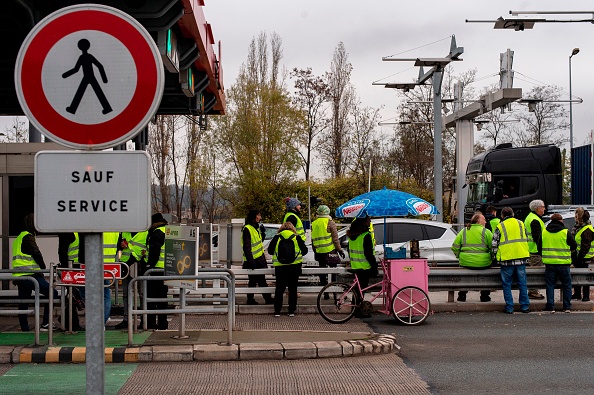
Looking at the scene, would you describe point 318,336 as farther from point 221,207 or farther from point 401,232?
point 221,207

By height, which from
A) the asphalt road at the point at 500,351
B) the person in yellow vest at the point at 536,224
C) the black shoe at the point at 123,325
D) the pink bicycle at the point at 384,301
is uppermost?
the person in yellow vest at the point at 536,224

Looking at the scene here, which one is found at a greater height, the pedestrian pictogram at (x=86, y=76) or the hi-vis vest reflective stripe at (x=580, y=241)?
the pedestrian pictogram at (x=86, y=76)

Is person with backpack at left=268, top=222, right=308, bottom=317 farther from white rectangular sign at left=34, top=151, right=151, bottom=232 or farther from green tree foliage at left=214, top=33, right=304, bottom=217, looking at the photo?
green tree foliage at left=214, top=33, right=304, bottom=217

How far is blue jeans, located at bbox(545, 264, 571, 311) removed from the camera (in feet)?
51.6

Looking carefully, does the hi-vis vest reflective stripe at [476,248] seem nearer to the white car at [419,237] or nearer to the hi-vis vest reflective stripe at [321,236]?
the hi-vis vest reflective stripe at [321,236]

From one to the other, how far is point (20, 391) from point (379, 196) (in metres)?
7.71

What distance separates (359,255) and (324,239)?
2170 millimetres

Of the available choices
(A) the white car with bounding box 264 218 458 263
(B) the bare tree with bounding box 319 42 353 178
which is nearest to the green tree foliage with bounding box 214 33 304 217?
(B) the bare tree with bounding box 319 42 353 178

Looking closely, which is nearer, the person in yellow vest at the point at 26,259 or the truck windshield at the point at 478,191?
the person in yellow vest at the point at 26,259

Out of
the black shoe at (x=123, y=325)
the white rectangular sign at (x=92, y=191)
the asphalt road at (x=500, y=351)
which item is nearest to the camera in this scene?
the white rectangular sign at (x=92, y=191)

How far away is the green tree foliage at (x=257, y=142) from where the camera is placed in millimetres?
44719

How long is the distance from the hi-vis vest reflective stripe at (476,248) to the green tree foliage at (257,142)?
2821 cm

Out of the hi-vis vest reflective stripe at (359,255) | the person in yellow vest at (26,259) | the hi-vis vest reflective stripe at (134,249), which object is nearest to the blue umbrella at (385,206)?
the hi-vis vest reflective stripe at (359,255)

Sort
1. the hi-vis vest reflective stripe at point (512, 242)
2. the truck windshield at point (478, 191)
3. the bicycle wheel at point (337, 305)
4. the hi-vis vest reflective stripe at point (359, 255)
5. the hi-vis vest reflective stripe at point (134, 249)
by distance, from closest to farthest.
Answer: the hi-vis vest reflective stripe at point (134, 249), the bicycle wheel at point (337, 305), the hi-vis vest reflective stripe at point (359, 255), the hi-vis vest reflective stripe at point (512, 242), the truck windshield at point (478, 191)
